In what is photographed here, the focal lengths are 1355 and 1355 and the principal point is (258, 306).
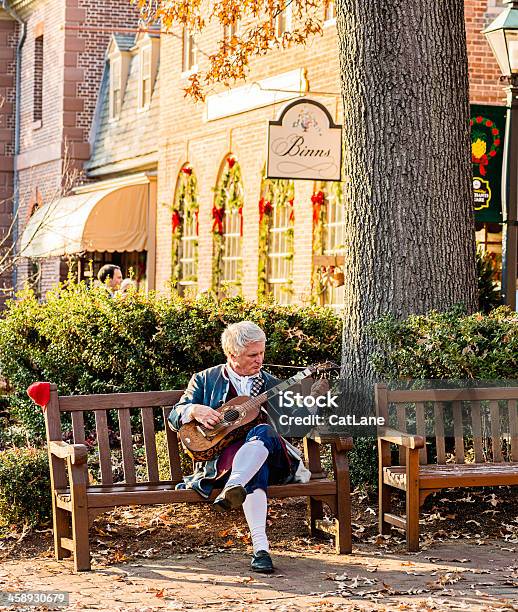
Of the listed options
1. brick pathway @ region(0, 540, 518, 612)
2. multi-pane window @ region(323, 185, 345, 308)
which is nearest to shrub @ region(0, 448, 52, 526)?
brick pathway @ region(0, 540, 518, 612)

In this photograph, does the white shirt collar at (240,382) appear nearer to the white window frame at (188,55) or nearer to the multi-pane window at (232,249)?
the multi-pane window at (232,249)

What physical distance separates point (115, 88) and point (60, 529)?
68.9 feet

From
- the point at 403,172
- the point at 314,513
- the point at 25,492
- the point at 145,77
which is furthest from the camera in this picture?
the point at 145,77

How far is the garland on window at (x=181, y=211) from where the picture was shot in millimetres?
23125

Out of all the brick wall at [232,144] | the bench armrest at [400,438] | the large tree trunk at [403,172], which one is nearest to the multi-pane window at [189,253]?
the brick wall at [232,144]

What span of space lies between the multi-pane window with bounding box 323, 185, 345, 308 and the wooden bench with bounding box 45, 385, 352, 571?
944 cm

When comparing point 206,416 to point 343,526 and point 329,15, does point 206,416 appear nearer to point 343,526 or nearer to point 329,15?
point 343,526

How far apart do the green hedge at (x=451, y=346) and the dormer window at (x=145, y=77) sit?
17555 millimetres

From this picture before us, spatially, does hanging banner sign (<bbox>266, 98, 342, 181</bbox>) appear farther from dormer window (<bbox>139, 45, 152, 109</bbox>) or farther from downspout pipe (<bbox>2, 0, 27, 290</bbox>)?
downspout pipe (<bbox>2, 0, 27, 290</bbox>)

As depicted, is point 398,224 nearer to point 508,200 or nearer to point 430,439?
point 430,439

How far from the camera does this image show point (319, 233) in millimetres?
18062

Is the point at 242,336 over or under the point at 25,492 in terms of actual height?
over

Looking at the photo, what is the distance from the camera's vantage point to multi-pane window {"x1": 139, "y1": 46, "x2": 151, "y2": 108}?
25922 mm

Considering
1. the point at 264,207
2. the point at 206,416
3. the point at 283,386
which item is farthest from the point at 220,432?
the point at 264,207
